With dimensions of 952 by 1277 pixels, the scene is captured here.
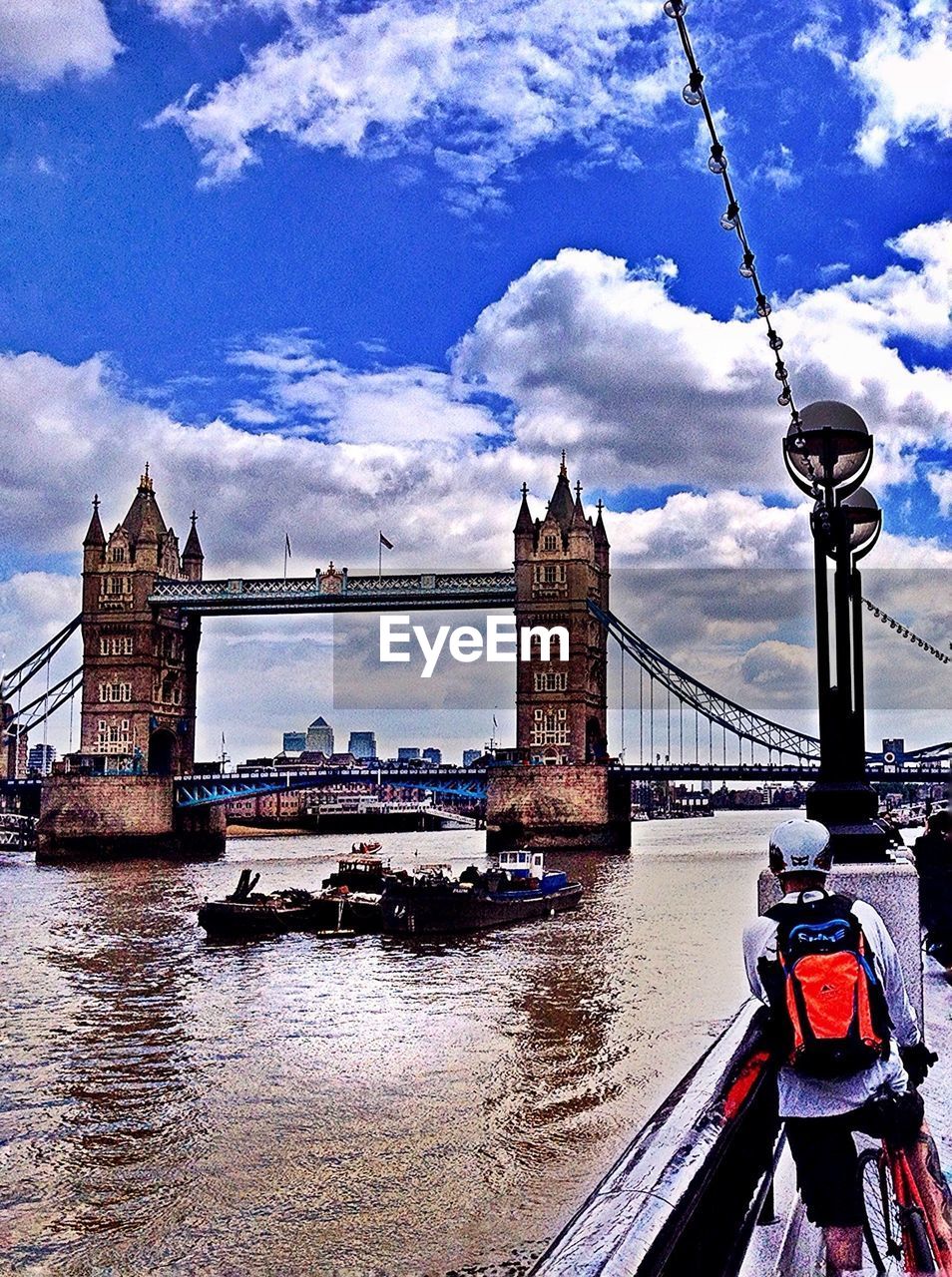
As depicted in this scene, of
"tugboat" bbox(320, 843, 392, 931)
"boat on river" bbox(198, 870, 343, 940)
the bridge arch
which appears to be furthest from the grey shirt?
the bridge arch

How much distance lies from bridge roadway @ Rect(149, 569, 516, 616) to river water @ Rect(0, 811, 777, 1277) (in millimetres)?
42927

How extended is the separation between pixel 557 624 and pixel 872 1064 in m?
79.6

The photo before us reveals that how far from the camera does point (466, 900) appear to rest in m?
37.8

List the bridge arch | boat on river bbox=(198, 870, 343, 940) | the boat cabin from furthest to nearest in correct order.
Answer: the bridge arch
the boat cabin
boat on river bbox=(198, 870, 343, 940)

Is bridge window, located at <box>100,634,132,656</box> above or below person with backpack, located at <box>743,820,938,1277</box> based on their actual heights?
above

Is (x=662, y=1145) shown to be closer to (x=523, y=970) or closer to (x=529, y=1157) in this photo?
(x=529, y=1157)

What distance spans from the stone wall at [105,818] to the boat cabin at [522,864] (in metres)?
37.3

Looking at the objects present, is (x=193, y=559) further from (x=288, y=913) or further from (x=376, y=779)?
(x=288, y=913)

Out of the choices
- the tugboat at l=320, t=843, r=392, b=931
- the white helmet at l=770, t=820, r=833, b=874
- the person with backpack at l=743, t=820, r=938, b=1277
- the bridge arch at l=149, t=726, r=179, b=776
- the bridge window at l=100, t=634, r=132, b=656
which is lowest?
the tugboat at l=320, t=843, r=392, b=931

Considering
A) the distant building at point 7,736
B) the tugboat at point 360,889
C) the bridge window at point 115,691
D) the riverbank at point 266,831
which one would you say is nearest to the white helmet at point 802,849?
the tugboat at point 360,889

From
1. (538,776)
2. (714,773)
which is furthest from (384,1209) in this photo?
(714,773)

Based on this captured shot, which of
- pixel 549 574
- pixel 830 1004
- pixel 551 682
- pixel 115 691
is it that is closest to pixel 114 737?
pixel 115 691

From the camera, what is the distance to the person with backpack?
3811 millimetres

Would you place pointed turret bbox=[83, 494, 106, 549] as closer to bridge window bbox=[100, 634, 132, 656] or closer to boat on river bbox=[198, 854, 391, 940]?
bridge window bbox=[100, 634, 132, 656]
